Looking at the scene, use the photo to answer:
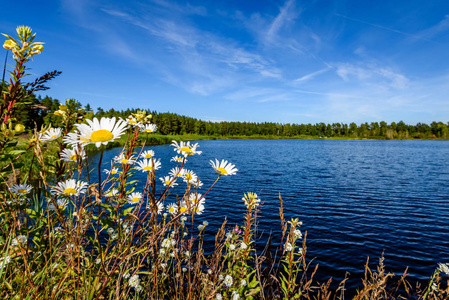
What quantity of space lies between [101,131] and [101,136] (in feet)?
0.27

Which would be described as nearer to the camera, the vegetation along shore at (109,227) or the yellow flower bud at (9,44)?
the vegetation along shore at (109,227)

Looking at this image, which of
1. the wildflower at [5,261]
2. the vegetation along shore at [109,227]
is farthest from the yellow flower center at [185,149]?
the wildflower at [5,261]

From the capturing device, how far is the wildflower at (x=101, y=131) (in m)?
1.30

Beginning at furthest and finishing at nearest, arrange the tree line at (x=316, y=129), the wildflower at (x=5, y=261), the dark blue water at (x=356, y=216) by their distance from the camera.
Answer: the tree line at (x=316, y=129), the dark blue water at (x=356, y=216), the wildflower at (x=5, y=261)

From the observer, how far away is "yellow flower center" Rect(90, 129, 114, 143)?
1303 millimetres

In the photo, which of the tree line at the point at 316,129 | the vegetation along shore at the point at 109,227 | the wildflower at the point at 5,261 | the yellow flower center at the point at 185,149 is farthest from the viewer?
the tree line at the point at 316,129

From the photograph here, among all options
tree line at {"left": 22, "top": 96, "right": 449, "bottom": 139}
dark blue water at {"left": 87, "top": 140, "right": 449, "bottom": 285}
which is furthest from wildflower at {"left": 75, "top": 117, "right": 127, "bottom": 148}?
tree line at {"left": 22, "top": 96, "right": 449, "bottom": 139}

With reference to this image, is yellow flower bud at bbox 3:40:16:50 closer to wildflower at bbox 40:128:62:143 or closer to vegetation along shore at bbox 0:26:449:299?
vegetation along shore at bbox 0:26:449:299

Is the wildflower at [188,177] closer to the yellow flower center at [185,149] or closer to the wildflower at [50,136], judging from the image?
the yellow flower center at [185,149]

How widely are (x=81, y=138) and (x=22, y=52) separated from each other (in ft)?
5.99

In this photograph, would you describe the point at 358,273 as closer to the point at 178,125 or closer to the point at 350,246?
the point at 350,246

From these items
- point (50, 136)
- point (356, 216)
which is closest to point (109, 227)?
point (50, 136)

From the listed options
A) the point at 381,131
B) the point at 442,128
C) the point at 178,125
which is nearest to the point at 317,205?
the point at 178,125

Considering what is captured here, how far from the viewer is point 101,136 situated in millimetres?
1329
